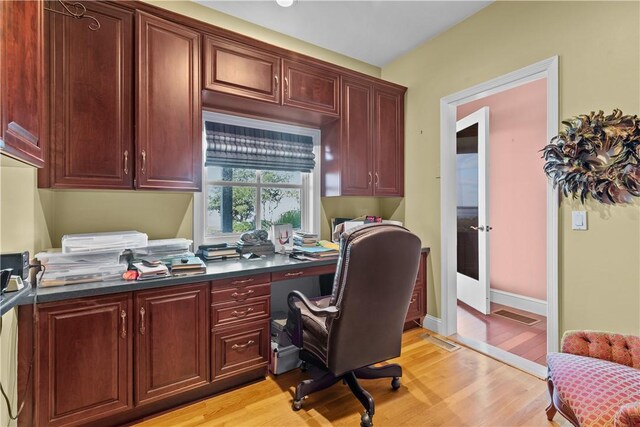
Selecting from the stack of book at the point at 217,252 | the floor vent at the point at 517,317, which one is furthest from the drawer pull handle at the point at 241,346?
the floor vent at the point at 517,317

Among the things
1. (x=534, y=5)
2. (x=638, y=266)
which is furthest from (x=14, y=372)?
(x=534, y=5)

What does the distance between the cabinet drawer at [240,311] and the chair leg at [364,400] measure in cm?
70

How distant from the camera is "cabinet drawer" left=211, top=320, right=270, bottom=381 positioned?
1.98m

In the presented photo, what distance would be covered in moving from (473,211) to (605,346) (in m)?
2.11

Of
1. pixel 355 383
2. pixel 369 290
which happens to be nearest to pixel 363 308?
pixel 369 290

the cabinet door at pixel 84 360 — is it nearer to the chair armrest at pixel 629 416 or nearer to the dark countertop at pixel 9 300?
the dark countertop at pixel 9 300

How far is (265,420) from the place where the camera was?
1780 millimetres

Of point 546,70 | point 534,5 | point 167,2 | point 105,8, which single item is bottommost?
point 546,70

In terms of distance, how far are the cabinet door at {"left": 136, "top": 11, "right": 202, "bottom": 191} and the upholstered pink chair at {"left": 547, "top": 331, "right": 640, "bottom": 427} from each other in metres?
2.44

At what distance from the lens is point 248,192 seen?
2.86 meters

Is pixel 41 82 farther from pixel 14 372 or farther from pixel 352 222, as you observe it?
pixel 352 222

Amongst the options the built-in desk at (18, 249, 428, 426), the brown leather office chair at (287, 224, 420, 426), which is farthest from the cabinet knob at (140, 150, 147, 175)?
the brown leather office chair at (287, 224, 420, 426)

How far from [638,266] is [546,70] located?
4.68 ft

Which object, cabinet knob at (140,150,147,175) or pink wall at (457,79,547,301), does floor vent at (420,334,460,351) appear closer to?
pink wall at (457,79,547,301)
